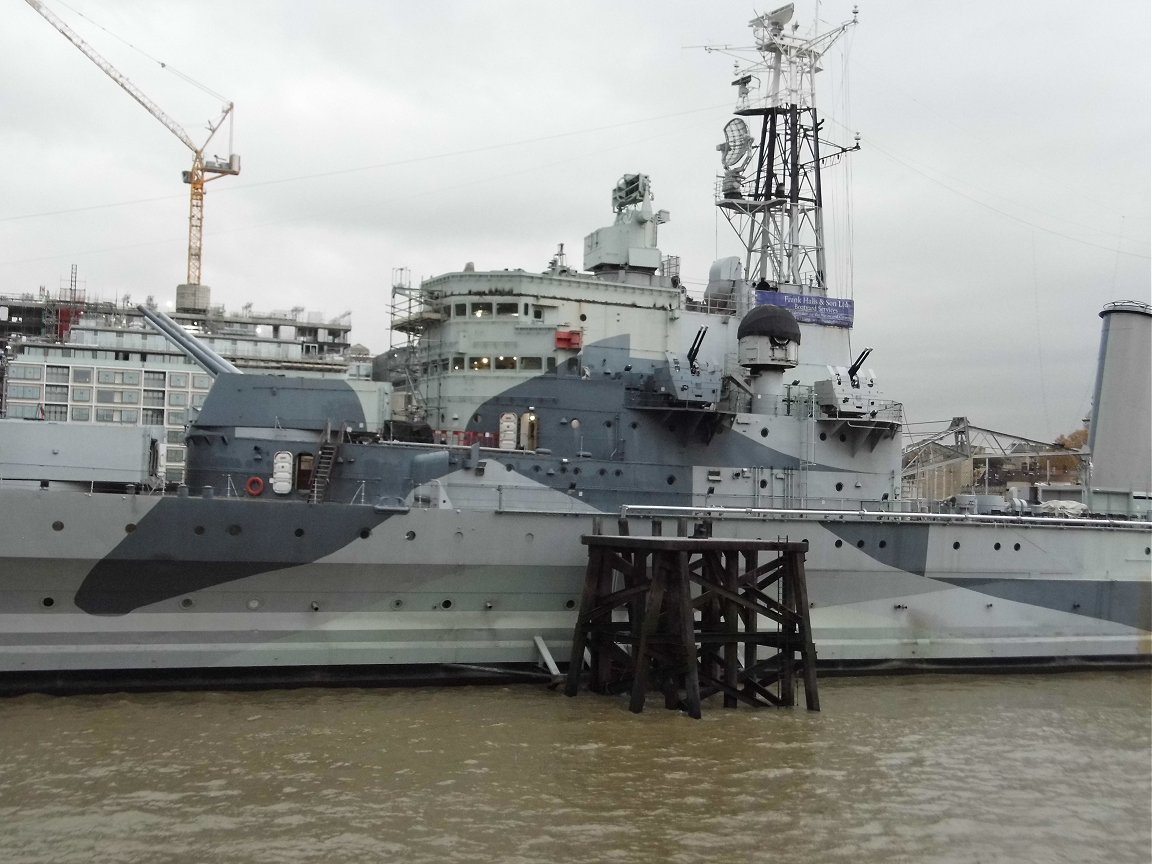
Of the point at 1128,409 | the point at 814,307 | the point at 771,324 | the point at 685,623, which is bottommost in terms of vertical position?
the point at 685,623

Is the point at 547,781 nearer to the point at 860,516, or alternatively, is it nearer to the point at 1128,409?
the point at 860,516

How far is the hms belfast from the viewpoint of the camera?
50.5ft

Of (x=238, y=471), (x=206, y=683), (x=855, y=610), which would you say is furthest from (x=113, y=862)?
(x=855, y=610)

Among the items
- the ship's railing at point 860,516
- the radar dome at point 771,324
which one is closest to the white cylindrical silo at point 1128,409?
the ship's railing at point 860,516

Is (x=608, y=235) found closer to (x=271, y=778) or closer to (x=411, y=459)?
(x=411, y=459)

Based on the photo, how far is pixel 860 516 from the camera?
756 inches

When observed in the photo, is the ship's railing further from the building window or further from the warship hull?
the building window

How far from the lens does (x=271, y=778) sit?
37.6 feet

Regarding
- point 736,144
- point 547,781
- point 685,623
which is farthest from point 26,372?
point 547,781

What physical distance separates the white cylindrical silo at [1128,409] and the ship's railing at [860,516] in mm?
1668

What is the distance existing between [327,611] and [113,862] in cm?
714

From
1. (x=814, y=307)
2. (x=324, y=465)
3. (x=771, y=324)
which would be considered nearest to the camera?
(x=324, y=465)

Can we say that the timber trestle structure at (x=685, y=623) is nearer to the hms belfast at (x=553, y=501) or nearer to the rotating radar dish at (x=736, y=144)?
the hms belfast at (x=553, y=501)

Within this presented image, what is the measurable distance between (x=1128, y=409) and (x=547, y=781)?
17744mm
